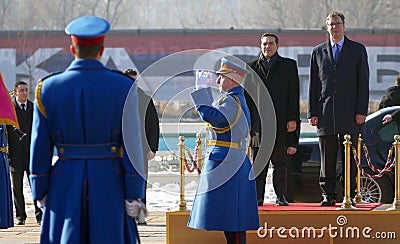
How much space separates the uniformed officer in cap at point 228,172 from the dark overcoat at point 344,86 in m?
1.74

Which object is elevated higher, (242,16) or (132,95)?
(242,16)

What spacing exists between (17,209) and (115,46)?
33.9 meters

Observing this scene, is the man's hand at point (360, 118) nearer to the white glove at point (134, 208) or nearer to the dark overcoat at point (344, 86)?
the dark overcoat at point (344, 86)

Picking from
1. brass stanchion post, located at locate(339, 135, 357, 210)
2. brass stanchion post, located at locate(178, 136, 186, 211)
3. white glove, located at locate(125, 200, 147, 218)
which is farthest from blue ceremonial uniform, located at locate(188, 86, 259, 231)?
white glove, located at locate(125, 200, 147, 218)

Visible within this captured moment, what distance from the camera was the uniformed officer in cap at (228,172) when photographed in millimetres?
8023

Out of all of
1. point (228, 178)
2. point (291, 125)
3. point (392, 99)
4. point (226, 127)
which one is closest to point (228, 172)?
point (228, 178)

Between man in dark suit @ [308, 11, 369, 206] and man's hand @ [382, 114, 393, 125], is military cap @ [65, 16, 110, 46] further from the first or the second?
man's hand @ [382, 114, 393, 125]

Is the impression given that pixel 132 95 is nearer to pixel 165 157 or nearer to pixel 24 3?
pixel 165 157

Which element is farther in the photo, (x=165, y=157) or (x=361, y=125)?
(x=165, y=157)

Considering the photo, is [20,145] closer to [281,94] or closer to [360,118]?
[281,94]

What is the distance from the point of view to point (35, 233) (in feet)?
36.7

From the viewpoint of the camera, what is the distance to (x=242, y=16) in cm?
9838

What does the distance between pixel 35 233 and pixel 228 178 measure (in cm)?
385

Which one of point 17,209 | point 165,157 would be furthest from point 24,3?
point 17,209
